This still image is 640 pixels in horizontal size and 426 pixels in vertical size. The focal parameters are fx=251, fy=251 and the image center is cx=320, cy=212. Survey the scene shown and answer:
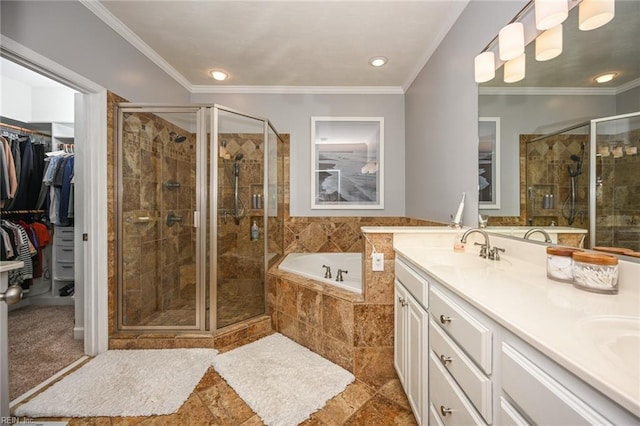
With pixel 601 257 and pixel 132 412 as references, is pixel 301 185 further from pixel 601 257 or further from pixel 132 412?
pixel 601 257

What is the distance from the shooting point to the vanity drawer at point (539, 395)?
471mm

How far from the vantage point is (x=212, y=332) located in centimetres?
209

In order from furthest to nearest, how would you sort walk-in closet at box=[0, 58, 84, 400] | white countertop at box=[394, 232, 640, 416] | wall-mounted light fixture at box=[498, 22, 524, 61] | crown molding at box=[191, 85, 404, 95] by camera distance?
crown molding at box=[191, 85, 404, 95], walk-in closet at box=[0, 58, 84, 400], wall-mounted light fixture at box=[498, 22, 524, 61], white countertop at box=[394, 232, 640, 416]

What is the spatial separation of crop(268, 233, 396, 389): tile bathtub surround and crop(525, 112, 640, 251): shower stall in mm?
823

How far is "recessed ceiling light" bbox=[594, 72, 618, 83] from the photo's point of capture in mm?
900

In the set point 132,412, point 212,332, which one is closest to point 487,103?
point 212,332

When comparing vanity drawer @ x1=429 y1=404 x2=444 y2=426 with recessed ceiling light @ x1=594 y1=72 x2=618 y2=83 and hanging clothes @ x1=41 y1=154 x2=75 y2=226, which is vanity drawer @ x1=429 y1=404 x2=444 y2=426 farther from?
hanging clothes @ x1=41 y1=154 x2=75 y2=226

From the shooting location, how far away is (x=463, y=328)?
0.85 metres

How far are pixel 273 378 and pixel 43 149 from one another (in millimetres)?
3381

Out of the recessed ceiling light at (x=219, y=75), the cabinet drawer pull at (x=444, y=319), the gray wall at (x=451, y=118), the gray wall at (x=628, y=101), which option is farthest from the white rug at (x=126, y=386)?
the recessed ceiling light at (x=219, y=75)

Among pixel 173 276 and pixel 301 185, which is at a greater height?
pixel 301 185

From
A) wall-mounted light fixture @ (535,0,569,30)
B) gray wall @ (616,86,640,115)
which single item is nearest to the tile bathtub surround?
gray wall @ (616,86,640,115)

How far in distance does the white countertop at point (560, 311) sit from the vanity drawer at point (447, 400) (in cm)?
35

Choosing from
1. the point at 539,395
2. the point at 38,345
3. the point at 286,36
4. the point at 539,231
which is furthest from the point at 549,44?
the point at 38,345
